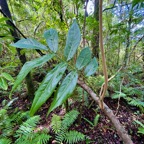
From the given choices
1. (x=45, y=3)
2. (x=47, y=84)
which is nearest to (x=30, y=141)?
(x=47, y=84)

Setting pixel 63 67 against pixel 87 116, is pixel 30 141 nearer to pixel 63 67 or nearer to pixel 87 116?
pixel 87 116

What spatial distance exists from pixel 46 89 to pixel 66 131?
1501 mm

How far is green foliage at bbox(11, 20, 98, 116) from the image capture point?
35 cm

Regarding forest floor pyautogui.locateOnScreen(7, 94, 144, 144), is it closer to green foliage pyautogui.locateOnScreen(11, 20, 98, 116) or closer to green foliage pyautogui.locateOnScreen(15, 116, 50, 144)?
green foliage pyautogui.locateOnScreen(15, 116, 50, 144)

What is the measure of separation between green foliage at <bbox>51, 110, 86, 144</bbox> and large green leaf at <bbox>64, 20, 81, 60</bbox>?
1.32m

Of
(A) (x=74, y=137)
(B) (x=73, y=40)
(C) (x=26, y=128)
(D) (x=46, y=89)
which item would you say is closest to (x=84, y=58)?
(B) (x=73, y=40)

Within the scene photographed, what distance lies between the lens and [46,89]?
0.36 m

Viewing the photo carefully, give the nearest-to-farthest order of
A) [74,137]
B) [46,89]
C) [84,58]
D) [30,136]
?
[46,89], [84,58], [74,137], [30,136]

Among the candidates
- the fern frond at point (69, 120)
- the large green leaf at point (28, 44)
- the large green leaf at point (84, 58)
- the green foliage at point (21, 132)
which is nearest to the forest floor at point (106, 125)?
the fern frond at point (69, 120)

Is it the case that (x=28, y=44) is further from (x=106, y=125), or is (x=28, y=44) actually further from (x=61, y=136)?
(x=106, y=125)

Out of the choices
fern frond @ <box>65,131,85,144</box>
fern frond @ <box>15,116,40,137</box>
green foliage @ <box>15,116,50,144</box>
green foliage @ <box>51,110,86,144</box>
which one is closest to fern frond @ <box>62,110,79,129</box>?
green foliage @ <box>51,110,86,144</box>

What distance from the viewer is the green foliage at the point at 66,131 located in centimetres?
149

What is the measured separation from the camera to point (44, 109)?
7.44 feet

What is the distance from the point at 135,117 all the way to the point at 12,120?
6.28ft
